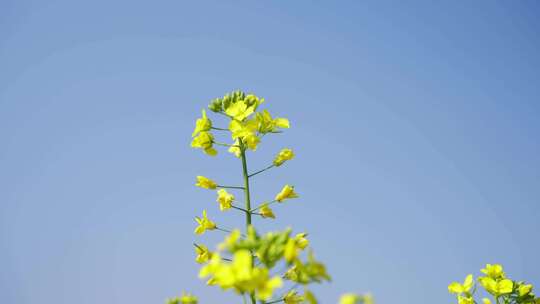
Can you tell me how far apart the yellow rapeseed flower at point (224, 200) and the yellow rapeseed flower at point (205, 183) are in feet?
0.63

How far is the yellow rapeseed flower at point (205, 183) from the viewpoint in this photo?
17.2 feet

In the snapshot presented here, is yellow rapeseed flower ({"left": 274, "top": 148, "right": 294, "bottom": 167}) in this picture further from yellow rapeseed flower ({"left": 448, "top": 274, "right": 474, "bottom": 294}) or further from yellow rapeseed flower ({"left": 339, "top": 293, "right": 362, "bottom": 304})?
yellow rapeseed flower ({"left": 339, "top": 293, "right": 362, "bottom": 304})

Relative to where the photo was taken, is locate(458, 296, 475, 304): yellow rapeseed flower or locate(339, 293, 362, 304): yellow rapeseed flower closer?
locate(339, 293, 362, 304): yellow rapeseed flower

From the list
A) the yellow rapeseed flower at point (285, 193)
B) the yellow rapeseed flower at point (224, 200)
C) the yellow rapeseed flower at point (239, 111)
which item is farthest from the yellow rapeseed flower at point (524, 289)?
the yellow rapeseed flower at point (239, 111)

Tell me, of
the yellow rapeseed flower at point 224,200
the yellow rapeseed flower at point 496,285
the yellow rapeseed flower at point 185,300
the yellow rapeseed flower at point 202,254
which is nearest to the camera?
the yellow rapeseed flower at point 185,300

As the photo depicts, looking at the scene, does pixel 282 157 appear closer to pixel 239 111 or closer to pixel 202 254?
pixel 239 111

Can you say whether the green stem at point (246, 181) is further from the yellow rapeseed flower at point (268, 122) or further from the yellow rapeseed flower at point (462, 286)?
the yellow rapeseed flower at point (462, 286)

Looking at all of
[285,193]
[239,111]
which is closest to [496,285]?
[285,193]

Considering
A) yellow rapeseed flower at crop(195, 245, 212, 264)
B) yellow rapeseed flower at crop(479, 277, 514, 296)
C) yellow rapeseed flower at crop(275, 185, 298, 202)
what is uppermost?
yellow rapeseed flower at crop(275, 185, 298, 202)

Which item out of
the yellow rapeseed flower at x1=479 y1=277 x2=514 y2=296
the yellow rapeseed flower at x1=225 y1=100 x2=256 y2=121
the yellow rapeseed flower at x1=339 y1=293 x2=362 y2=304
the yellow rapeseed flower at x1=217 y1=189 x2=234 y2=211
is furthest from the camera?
the yellow rapeseed flower at x1=225 y1=100 x2=256 y2=121

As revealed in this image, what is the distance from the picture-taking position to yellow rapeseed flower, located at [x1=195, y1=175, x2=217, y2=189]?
207 inches

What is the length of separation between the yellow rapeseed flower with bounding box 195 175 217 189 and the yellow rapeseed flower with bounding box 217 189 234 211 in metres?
0.19

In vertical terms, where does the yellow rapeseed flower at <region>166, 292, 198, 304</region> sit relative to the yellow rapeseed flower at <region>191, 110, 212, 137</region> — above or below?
below

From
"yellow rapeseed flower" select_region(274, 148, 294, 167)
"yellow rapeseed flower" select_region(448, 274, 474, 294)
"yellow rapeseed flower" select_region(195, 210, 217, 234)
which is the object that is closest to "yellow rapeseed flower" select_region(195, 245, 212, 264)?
"yellow rapeseed flower" select_region(195, 210, 217, 234)
